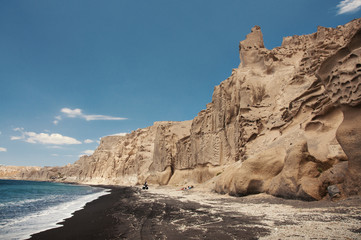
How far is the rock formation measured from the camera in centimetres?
756

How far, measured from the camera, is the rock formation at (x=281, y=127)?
7.56 m

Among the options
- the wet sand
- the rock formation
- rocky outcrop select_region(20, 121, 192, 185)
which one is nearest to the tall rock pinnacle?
the rock formation

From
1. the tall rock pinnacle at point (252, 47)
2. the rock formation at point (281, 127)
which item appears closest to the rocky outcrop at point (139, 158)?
the rock formation at point (281, 127)

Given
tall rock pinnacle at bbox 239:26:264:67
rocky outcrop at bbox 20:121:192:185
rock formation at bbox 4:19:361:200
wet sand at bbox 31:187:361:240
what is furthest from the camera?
rocky outcrop at bbox 20:121:192:185

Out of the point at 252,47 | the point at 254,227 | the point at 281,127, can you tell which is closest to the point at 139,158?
the point at 252,47

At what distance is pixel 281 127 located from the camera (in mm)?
16312

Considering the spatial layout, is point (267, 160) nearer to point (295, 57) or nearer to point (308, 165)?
point (308, 165)

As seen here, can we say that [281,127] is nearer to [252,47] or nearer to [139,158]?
[252,47]

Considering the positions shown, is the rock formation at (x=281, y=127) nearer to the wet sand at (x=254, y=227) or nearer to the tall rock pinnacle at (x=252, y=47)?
the tall rock pinnacle at (x=252, y=47)

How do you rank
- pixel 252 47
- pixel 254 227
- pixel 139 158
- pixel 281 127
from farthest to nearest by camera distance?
pixel 139 158
pixel 252 47
pixel 281 127
pixel 254 227

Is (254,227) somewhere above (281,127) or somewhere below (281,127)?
below

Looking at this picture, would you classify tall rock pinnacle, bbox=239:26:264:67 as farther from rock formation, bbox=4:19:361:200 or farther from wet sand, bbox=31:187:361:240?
wet sand, bbox=31:187:361:240

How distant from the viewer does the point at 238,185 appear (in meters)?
12.2

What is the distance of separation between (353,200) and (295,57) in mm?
20932
